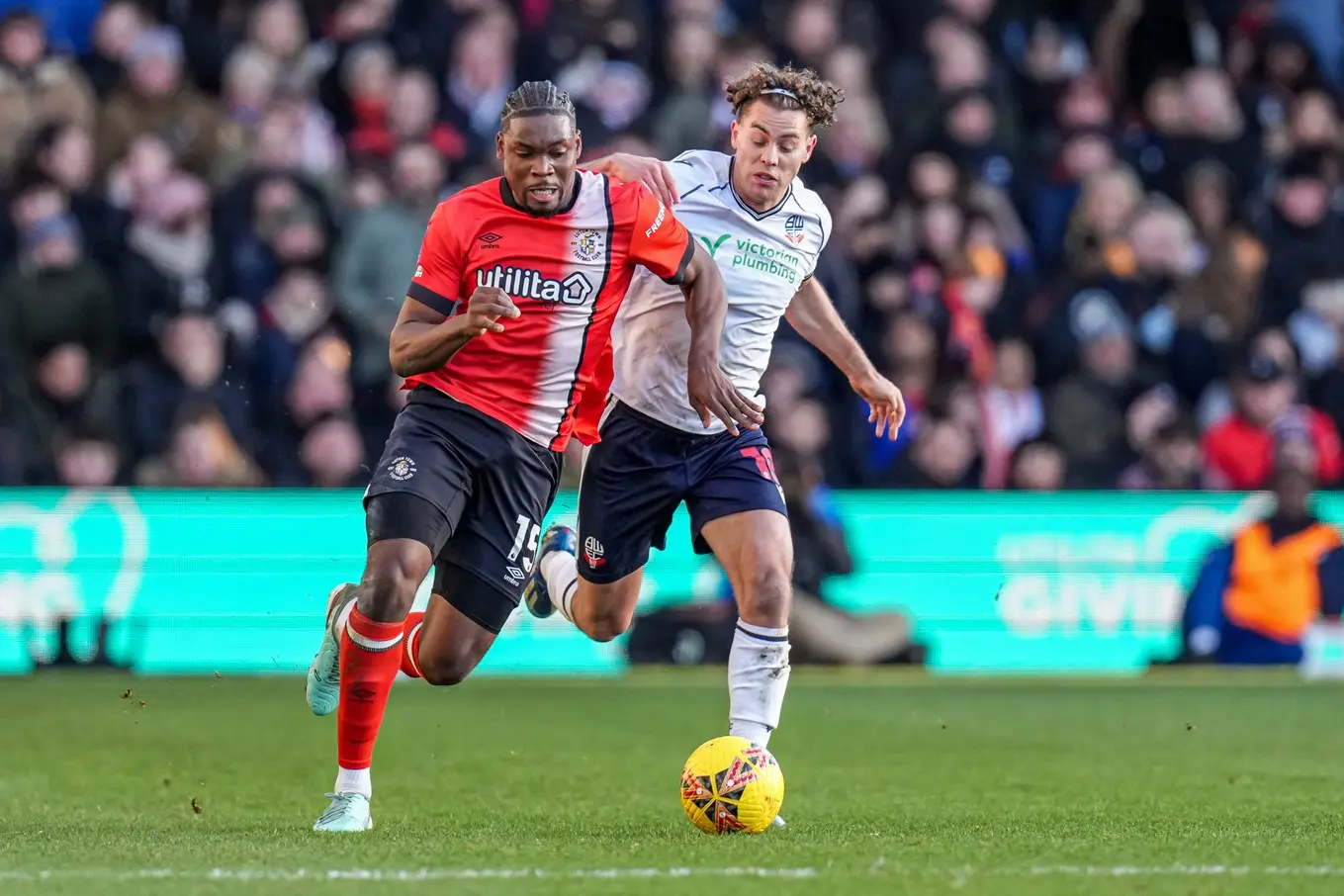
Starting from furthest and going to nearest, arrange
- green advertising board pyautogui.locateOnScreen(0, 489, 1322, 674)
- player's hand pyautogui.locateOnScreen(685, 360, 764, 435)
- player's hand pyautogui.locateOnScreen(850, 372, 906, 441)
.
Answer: green advertising board pyautogui.locateOnScreen(0, 489, 1322, 674) → player's hand pyautogui.locateOnScreen(850, 372, 906, 441) → player's hand pyautogui.locateOnScreen(685, 360, 764, 435)

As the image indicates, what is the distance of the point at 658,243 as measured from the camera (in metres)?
7.40

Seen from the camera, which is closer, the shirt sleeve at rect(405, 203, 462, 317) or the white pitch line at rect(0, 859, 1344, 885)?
the white pitch line at rect(0, 859, 1344, 885)

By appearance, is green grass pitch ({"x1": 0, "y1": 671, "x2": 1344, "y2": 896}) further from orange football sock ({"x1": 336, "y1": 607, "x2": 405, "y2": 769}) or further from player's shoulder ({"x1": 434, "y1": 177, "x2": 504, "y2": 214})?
player's shoulder ({"x1": 434, "y1": 177, "x2": 504, "y2": 214})

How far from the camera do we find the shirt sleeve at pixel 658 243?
7.38m

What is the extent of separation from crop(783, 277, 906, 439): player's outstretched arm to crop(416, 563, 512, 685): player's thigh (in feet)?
5.48

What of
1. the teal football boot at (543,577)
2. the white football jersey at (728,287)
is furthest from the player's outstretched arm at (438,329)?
the teal football boot at (543,577)

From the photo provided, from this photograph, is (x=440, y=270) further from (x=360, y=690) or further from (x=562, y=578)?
(x=562, y=578)

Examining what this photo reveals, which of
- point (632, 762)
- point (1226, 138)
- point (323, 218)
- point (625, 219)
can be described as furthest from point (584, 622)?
point (1226, 138)

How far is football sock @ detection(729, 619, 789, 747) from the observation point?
7.27m

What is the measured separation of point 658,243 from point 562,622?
6.31m

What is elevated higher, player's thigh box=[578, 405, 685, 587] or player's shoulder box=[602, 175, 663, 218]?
player's shoulder box=[602, 175, 663, 218]

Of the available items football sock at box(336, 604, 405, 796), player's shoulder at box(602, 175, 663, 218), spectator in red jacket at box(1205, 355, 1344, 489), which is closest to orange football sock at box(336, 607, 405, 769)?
football sock at box(336, 604, 405, 796)

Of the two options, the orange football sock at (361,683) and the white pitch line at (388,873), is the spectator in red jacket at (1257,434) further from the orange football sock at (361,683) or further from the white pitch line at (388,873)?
the white pitch line at (388,873)

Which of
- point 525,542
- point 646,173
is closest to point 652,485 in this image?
point 525,542
